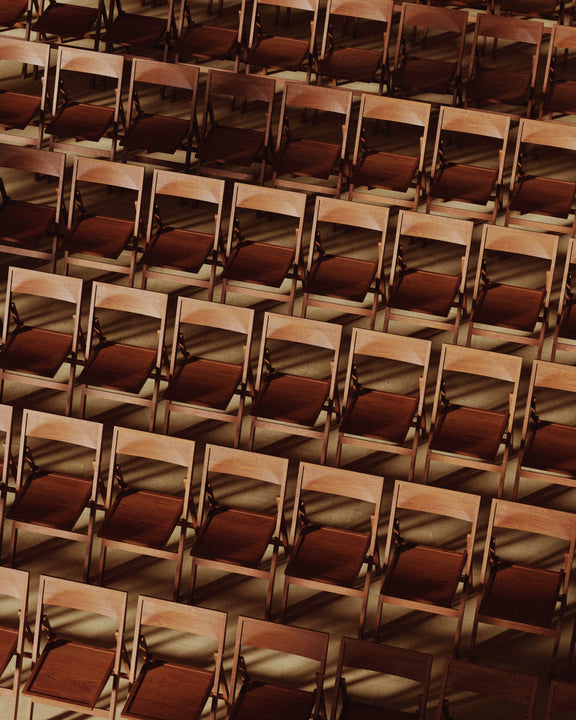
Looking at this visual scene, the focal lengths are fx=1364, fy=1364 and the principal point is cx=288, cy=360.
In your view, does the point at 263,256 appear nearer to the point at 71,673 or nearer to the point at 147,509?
the point at 147,509

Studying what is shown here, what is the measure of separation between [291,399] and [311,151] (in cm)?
181

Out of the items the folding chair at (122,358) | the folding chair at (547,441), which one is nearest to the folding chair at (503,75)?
the folding chair at (547,441)

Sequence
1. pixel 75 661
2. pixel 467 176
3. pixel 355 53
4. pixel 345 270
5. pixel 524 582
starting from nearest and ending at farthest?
pixel 75 661, pixel 524 582, pixel 345 270, pixel 467 176, pixel 355 53

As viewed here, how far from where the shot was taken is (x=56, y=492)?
6508 millimetres

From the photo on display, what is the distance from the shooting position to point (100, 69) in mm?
→ 7938

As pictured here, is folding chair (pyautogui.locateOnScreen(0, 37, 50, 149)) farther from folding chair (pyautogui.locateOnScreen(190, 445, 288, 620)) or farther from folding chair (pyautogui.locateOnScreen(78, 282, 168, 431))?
folding chair (pyautogui.locateOnScreen(190, 445, 288, 620))

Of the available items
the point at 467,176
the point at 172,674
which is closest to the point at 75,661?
the point at 172,674

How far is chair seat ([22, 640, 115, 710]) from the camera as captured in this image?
19.1 feet

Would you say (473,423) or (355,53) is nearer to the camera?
(473,423)

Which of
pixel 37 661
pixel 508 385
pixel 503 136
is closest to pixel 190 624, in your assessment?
pixel 37 661

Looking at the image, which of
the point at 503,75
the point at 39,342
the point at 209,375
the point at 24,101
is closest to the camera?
the point at 209,375

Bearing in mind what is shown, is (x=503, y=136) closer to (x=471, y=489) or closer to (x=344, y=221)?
(x=344, y=221)

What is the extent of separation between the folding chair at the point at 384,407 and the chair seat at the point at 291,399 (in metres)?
0.14

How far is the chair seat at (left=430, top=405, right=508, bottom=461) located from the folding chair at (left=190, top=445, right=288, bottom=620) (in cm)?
83
